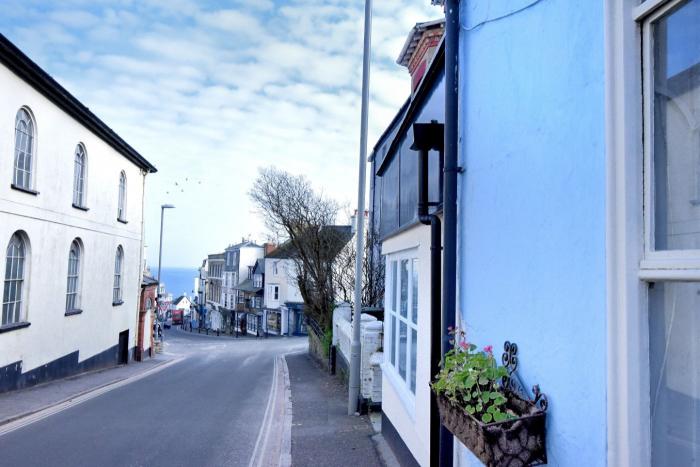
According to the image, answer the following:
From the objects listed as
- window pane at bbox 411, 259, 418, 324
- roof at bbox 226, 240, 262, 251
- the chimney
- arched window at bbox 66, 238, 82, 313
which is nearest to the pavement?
window pane at bbox 411, 259, 418, 324

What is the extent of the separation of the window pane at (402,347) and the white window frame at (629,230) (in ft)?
12.8

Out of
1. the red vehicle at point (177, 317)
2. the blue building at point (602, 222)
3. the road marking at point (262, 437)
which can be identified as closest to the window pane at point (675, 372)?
the blue building at point (602, 222)

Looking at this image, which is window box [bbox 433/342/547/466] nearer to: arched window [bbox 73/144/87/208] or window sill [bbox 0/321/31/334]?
window sill [bbox 0/321/31/334]

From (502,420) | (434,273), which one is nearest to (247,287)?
(434,273)

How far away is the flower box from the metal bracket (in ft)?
0.27

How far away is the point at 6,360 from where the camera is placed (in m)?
11.6

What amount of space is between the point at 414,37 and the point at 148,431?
30.5 feet

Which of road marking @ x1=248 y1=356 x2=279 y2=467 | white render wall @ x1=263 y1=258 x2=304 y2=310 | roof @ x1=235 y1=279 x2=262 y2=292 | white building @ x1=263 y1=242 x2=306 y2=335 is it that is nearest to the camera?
road marking @ x1=248 y1=356 x2=279 y2=467

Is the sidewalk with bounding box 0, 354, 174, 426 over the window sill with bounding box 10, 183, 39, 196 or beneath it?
beneath

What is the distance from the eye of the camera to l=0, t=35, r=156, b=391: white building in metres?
11.9

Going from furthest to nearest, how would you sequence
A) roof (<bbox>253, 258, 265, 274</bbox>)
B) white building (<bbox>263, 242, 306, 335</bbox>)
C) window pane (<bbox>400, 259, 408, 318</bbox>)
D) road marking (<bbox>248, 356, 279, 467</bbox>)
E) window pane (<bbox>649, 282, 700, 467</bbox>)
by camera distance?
roof (<bbox>253, 258, 265, 274</bbox>) → white building (<bbox>263, 242, 306, 335</bbox>) → road marking (<bbox>248, 356, 279, 467</bbox>) → window pane (<bbox>400, 259, 408, 318</bbox>) → window pane (<bbox>649, 282, 700, 467</bbox>)

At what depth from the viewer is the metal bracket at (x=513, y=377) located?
247 centimetres

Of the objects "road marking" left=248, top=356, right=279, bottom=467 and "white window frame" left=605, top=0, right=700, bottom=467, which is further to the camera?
"road marking" left=248, top=356, right=279, bottom=467

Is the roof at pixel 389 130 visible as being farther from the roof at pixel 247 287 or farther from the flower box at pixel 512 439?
the roof at pixel 247 287
